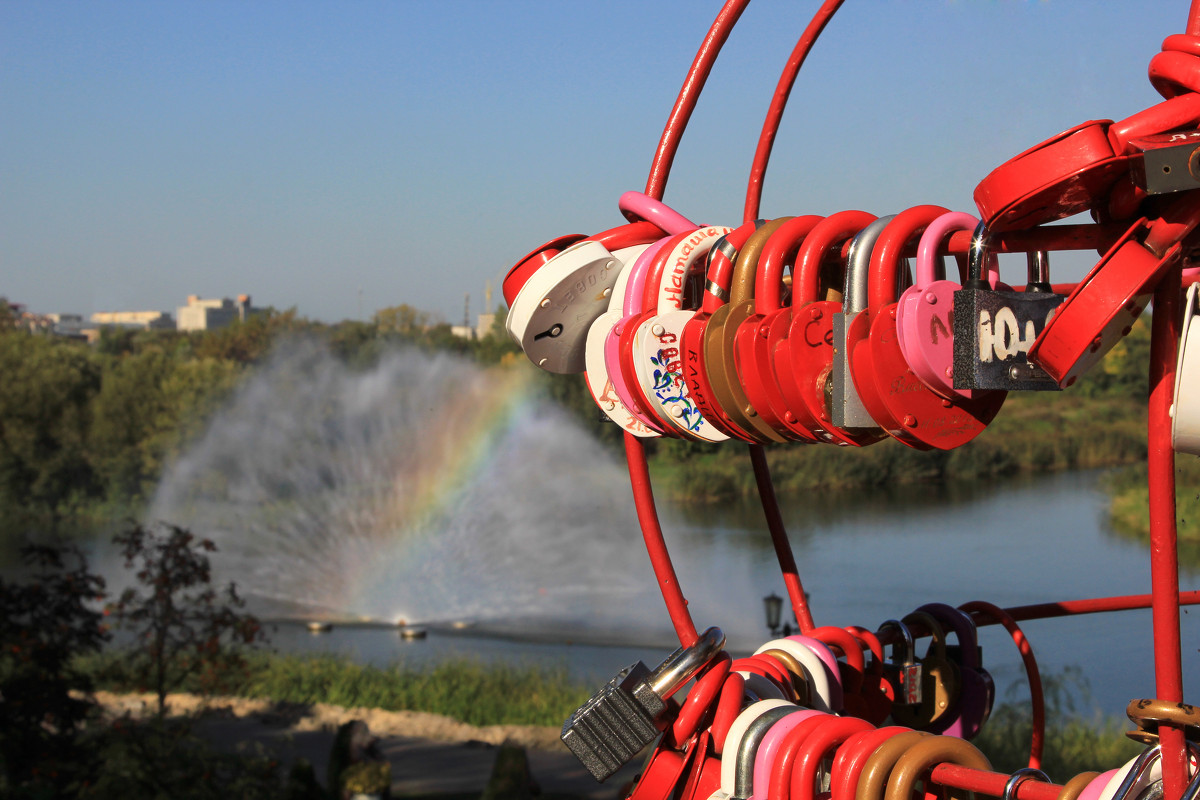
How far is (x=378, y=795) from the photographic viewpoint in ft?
18.4

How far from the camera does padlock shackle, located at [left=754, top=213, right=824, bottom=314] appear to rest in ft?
3.43

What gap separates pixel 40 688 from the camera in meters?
5.86

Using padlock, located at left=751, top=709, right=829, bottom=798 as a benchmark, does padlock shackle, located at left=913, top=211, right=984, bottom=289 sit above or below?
above

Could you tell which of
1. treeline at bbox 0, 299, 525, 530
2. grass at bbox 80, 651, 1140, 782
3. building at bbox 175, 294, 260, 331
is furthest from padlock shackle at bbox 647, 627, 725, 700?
building at bbox 175, 294, 260, 331

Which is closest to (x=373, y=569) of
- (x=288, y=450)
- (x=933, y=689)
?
(x=288, y=450)

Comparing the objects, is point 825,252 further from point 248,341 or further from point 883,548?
point 248,341

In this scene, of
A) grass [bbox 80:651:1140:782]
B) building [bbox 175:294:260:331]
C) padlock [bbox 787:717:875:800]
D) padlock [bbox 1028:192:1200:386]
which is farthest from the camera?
building [bbox 175:294:260:331]

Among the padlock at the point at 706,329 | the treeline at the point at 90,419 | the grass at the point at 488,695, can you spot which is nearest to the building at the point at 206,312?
the treeline at the point at 90,419

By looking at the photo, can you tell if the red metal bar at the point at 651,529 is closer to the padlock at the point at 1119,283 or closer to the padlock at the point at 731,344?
the padlock at the point at 731,344

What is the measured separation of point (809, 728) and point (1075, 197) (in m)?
0.50

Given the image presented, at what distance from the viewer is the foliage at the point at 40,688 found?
18.4 ft

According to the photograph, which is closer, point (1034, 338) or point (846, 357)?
point (1034, 338)

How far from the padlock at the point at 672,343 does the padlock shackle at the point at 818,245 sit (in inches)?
6.2

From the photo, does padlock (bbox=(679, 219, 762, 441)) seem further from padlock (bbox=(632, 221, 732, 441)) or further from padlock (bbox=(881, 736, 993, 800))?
padlock (bbox=(881, 736, 993, 800))
